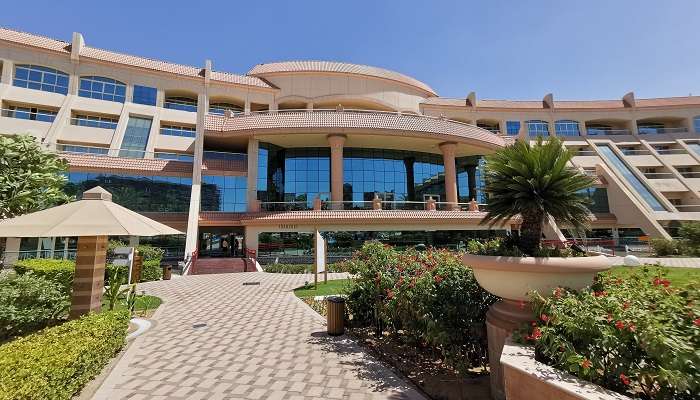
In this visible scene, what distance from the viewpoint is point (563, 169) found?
4.76 meters

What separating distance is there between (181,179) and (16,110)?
15493 millimetres

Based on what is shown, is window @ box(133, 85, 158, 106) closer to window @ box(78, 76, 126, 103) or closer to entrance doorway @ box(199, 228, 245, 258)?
window @ box(78, 76, 126, 103)

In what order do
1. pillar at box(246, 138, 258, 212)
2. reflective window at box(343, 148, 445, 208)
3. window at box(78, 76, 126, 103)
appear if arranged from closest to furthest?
pillar at box(246, 138, 258, 212), reflective window at box(343, 148, 445, 208), window at box(78, 76, 126, 103)

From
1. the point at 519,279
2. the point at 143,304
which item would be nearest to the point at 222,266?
the point at 143,304

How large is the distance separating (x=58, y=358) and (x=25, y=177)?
12.9 m

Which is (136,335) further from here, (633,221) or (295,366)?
(633,221)

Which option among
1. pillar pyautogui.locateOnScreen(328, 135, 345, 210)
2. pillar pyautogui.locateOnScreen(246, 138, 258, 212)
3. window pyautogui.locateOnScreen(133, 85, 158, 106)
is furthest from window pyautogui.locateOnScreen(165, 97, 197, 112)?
pillar pyautogui.locateOnScreen(328, 135, 345, 210)

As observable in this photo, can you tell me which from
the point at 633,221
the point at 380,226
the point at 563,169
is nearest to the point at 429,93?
the point at 380,226

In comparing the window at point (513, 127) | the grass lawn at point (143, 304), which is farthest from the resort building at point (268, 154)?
the grass lawn at point (143, 304)

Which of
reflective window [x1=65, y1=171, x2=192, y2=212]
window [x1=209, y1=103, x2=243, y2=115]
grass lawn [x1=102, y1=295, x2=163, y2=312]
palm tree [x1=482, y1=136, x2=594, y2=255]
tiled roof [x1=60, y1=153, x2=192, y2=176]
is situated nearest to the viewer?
palm tree [x1=482, y1=136, x2=594, y2=255]

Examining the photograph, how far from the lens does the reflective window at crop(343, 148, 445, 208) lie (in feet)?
94.0

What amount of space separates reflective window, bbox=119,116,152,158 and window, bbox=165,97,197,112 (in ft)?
9.25

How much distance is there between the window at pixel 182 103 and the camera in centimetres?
3175

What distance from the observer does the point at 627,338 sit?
116 inches
